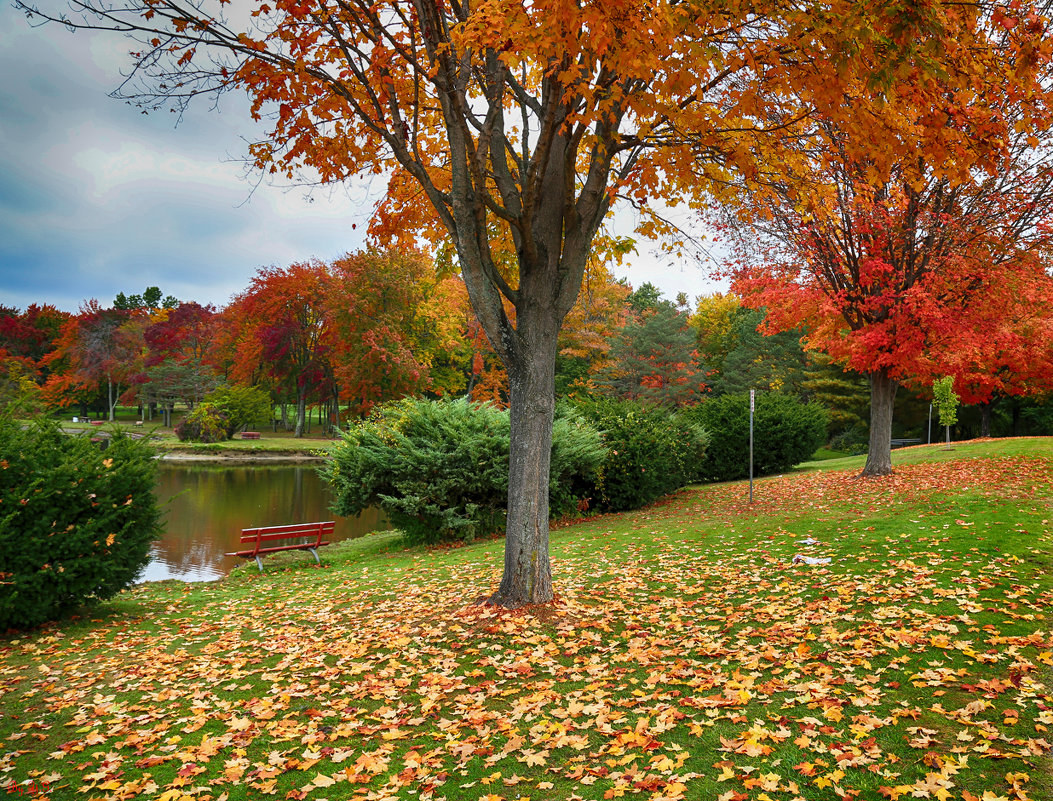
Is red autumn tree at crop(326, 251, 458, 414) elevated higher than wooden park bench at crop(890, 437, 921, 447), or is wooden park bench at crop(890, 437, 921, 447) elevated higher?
red autumn tree at crop(326, 251, 458, 414)

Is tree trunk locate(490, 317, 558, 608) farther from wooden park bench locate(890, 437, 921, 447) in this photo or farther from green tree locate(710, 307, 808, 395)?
green tree locate(710, 307, 808, 395)

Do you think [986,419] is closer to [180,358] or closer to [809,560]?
[809,560]

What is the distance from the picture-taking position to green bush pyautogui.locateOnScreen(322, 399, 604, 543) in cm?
1257

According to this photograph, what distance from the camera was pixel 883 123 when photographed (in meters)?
5.66

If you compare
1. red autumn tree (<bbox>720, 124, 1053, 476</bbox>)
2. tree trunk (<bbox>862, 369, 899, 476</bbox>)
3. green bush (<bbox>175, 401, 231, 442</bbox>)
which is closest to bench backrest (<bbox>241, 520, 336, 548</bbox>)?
red autumn tree (<bbox>720, 124, 1053, 476</bbox>)

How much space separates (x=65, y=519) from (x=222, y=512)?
1305cm

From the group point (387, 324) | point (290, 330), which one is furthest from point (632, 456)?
point (290, 330)

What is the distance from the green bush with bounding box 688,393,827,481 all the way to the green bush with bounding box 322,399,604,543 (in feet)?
25.5

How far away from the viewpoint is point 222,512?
19.3 meters

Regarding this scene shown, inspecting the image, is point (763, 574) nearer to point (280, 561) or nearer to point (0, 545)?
point (0, 545)

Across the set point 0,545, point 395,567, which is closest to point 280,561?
point 395,567

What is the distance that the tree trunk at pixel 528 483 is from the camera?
248 inches

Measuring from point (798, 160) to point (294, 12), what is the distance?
5.69 m

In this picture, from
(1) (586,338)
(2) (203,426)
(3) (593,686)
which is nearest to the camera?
(3) (593,686)
